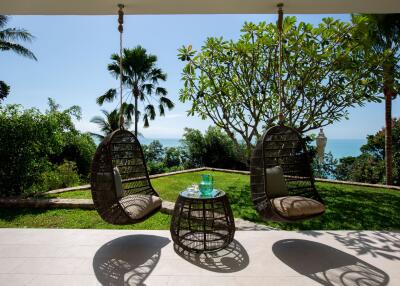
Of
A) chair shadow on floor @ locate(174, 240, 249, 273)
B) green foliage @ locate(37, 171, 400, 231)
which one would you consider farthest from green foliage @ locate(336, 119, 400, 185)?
chair shadow on floor @ locate(174, 240, 249, 273)

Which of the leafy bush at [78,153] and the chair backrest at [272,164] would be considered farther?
the leafy bush at [78,153]

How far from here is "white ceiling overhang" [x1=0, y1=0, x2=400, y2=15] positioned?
3.01 meters

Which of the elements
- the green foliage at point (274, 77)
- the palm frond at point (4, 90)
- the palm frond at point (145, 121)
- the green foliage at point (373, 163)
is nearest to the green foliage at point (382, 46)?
the green foliage at point (274, 77)

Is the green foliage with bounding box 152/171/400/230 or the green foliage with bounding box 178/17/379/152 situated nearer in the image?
the green foliage with bounding box 152/171/400/230

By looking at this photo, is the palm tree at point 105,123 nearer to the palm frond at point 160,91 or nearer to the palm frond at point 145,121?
the palm frond at point 145,121

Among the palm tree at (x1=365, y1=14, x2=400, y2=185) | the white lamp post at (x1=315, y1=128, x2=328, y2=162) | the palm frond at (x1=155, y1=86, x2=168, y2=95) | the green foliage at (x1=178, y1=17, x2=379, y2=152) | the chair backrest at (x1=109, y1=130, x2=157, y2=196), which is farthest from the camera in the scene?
the palm frond at (x1=155, y1=86, x2=168, y2=95)

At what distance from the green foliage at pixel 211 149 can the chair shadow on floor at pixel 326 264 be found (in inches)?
364

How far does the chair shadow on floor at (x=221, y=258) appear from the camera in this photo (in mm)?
2648

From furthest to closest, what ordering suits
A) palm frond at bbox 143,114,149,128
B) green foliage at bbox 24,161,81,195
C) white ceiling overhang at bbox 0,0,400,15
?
1. palm frond at bbox 143,114,149,128
2. green foliage at bbox 24,161,81,195
3. white ceiling overhang at bbox 0,0,400,15

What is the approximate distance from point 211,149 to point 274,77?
6946mm

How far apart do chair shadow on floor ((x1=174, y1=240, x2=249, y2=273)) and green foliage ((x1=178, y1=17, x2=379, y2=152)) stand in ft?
12.0

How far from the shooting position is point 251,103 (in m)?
6.67

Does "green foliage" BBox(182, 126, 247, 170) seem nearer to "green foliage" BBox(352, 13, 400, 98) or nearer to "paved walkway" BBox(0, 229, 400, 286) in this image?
"green foliage" BBox(352, 13, 400, 98)

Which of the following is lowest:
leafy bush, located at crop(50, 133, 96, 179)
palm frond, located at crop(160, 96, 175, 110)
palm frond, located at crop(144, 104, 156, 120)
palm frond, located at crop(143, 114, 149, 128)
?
leafy bush, located at crop(50, 133, 96, 179)
